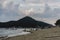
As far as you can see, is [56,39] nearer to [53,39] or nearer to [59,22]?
[53,39]

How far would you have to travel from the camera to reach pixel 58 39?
26.9m

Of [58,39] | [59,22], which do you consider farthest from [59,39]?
[59,22]

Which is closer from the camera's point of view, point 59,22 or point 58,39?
point 58,39

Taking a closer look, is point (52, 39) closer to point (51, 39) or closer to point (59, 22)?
point (51, 39)

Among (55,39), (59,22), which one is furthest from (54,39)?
(59,22)

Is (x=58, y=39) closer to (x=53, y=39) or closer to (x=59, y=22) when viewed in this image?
(x=53, y=39)

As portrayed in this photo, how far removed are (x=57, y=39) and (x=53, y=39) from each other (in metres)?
0.62

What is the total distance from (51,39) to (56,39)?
0.81m

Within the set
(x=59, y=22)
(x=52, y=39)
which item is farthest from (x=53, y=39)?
(x=59, y=22)

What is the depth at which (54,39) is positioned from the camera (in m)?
27.4

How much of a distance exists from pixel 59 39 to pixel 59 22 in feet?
306

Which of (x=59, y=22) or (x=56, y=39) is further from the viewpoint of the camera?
(x=59, y=22)

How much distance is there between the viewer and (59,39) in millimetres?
26812

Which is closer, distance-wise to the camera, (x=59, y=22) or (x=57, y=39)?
(x=57, y=39)
